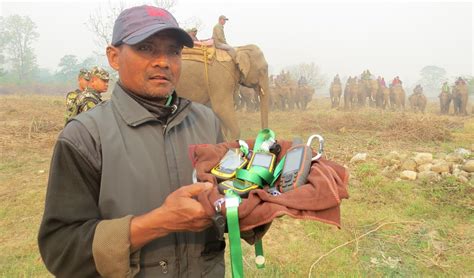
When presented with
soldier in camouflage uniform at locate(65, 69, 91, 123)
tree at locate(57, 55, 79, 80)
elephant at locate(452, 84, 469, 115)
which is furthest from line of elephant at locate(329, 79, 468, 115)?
tree at locate(57, 55, 79, 80)

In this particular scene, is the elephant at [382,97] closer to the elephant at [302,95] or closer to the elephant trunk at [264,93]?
the elephant at [302,95]

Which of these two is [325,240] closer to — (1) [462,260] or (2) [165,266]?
(1) [462,260]

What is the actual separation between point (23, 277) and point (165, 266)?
3117mm

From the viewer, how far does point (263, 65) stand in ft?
29.3

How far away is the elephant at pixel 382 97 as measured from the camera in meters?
23.9

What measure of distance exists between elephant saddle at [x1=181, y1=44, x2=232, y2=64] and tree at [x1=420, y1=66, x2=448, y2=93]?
82.6 m

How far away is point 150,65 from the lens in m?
1.45

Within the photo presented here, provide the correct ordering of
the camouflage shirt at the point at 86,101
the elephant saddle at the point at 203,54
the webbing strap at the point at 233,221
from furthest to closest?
the elephant saddle at the point at 203,54 → the camouflage shirt at the point at 86,101 → the webbing strap at the point at 233,221

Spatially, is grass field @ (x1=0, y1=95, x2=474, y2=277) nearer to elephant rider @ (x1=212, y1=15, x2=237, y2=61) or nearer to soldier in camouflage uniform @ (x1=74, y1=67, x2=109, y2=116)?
soldier in camouflage uniform @ (x1=74, y1=67, x2=109, y2=116)

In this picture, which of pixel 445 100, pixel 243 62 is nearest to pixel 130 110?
pixel 243 62

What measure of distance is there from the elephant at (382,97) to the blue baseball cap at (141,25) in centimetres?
2447

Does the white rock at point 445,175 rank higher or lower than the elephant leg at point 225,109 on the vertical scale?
lower

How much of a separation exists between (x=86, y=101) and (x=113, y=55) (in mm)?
3023

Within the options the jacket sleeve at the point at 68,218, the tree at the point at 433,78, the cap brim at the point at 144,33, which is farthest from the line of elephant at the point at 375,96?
A: the tree at the point at 433,78
